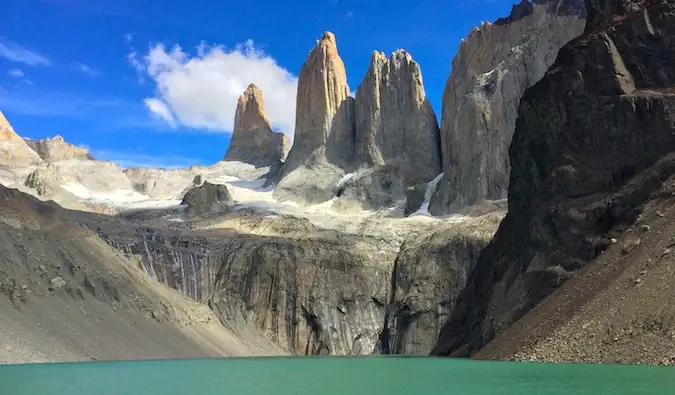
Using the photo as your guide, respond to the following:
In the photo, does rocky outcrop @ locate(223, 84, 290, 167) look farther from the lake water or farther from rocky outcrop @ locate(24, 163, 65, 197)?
the lake water

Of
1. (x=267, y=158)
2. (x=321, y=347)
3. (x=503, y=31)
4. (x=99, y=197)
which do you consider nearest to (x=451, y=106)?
(x=503, y=31)

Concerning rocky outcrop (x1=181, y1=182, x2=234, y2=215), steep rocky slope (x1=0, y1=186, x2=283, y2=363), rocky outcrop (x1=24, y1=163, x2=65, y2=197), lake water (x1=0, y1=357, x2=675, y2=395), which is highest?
rocky outcrop (x1=24, y1=163, x2=65, y2=197)

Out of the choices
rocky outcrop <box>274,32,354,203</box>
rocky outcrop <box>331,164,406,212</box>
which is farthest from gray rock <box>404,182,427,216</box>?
rocky outcrop <box>274,32,354,203</box>

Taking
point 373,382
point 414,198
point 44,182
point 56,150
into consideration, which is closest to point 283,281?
point 414,198

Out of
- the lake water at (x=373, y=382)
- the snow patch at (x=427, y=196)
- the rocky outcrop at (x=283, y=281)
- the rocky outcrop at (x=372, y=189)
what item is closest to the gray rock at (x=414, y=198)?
the snow patch at (x=427, y=196)

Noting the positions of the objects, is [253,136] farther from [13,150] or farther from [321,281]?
[321,281]

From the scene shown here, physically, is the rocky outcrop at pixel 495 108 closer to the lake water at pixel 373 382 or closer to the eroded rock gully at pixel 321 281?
the eroded rock gully at pixel 321 281
